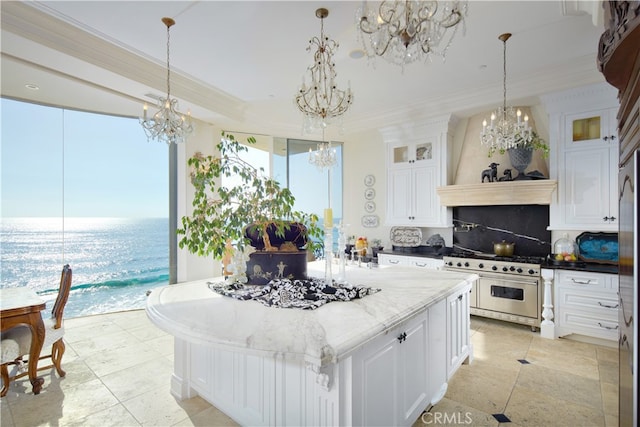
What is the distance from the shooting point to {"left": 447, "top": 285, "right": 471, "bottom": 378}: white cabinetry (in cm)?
232

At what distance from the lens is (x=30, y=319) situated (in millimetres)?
2322

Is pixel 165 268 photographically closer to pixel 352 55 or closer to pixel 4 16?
pixel 4 16

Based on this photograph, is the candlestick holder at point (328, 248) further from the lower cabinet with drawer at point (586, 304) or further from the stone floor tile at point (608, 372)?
the lower cabinet with drawer at point (586, 304)

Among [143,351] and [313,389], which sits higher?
[313,389]

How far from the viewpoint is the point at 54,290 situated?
13.3 ft

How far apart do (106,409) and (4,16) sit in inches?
121

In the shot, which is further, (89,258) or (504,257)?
(89,258)

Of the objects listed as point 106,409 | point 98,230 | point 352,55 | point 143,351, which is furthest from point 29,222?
point 352,55

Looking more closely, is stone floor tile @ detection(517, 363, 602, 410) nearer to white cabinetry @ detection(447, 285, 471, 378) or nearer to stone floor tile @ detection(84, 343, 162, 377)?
white cabinetry @ detection(447, 285, 471, 378)

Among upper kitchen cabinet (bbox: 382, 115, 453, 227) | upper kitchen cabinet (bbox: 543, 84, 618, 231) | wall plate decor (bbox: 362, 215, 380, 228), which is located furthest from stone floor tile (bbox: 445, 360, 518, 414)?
wall plate decor (bbox: 362, 215, 380, 228)

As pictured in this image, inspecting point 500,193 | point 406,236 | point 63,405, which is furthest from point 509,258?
point 63,405

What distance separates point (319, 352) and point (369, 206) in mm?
4707

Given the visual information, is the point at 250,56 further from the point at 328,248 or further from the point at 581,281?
the point at 581,281

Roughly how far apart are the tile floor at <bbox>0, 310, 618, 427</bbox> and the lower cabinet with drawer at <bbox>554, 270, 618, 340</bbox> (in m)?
0.18
